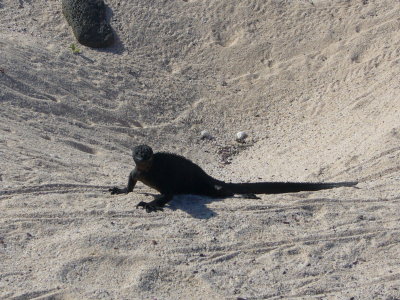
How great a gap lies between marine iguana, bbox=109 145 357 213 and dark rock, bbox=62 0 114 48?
207 inches

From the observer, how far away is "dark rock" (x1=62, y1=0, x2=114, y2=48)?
11602mm

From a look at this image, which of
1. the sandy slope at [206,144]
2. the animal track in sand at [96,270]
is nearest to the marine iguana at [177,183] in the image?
the sandy slope at [206,144]

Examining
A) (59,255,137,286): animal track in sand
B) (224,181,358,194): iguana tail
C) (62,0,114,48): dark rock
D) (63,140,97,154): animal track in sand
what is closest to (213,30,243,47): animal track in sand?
(62,0,114,48): dark rock

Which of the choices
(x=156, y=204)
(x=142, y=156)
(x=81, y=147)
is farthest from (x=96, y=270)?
(x=81, y=147)

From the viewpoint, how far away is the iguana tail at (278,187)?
24.2 ft

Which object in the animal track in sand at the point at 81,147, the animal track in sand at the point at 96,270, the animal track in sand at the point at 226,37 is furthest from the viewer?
the animal track in sand at the point at 226,37

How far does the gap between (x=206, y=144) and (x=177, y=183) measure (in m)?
3.32

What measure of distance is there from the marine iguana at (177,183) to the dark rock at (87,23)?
5.26 metres

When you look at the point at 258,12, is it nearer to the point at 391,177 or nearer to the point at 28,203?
the point at 391,177

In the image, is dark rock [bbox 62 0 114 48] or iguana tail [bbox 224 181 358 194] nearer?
iguana tail [bbox 224 181 358 194]

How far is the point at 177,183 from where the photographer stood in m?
6.79

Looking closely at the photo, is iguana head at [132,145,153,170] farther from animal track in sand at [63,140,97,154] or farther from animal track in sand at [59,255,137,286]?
animal track in sand at [63,140,97,154]

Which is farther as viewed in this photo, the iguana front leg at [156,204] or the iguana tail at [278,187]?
the iguana tail at [278,187]

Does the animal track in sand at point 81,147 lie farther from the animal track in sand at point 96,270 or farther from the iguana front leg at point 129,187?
the animal track in sand at point 96,270
